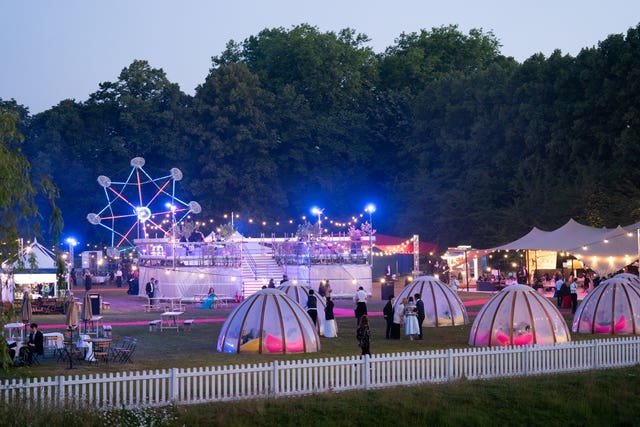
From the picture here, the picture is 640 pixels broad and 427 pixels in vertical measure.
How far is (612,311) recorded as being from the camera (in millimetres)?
30156

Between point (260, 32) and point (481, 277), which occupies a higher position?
point (260, 32)

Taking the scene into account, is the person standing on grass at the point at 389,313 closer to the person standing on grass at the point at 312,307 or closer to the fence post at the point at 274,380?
the person standing on grass at the point at 312,307

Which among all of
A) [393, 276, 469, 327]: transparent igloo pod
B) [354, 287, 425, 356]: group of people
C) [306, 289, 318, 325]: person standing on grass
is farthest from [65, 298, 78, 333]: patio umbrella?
[393, 276, 469, 327]: transparent igloo pod

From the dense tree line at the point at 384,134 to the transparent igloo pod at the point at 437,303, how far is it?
67.2ft

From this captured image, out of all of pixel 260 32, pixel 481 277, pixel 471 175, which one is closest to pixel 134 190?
pixel 260 32

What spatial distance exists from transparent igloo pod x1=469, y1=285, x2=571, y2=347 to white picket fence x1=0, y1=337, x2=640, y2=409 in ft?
10.5

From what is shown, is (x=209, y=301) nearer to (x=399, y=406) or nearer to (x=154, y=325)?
(x=154, y=325)

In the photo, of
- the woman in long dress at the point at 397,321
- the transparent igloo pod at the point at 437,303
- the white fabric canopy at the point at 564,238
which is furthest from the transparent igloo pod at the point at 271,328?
the white fabric canopy at the point at 564,238

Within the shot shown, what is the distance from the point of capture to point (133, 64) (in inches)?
3351

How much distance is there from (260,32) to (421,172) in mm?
28450

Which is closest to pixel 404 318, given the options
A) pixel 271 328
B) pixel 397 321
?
pixel 397 321

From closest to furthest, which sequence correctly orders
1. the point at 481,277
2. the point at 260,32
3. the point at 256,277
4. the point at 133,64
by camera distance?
1. the point at 256,277
2. the point at 481,277
3. the point at 133,64
4. the point at 260,32

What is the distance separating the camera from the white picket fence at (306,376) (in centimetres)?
1706

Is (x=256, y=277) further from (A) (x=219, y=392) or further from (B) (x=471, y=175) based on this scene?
(A) (x=219, y=392)
